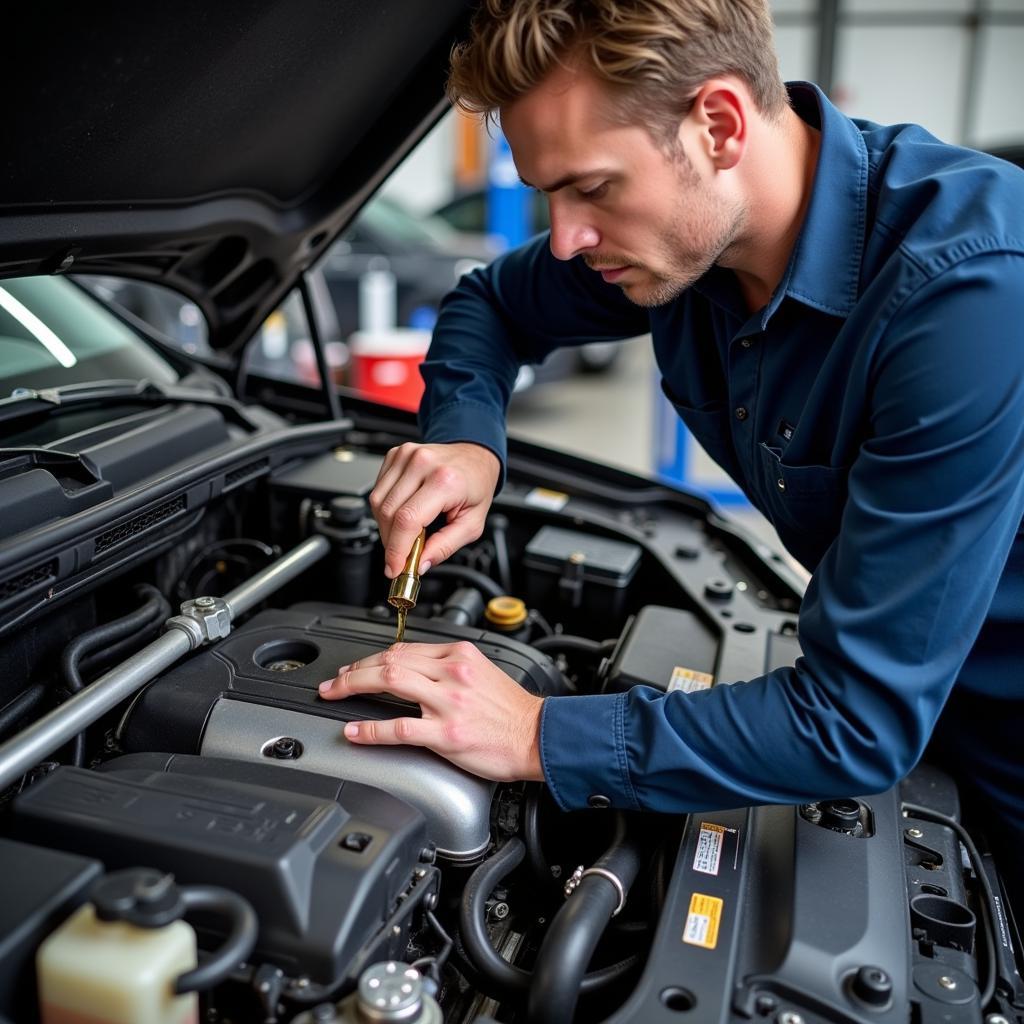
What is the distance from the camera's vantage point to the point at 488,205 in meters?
8.11

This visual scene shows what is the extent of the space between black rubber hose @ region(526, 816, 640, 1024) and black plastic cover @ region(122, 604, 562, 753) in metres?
0.28

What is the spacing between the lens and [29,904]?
852mm

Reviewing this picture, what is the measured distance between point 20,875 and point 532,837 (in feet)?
1.74

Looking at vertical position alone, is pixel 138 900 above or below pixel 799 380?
below

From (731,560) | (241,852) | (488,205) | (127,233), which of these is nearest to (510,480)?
(731,560)

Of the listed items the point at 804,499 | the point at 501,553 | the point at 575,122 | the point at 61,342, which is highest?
the point at 575,122

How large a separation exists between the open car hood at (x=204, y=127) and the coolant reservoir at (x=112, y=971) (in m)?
0.83

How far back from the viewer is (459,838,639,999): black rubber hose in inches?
39.6

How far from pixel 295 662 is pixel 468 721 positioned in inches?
14.3

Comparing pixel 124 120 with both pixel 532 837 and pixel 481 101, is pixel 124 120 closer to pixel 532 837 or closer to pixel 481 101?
pixel 481 101

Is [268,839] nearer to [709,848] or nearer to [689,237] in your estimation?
[709,848]

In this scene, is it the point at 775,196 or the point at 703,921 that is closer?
the point at 703,921

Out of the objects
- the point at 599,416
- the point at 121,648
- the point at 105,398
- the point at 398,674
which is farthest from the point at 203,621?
the point at 599,416

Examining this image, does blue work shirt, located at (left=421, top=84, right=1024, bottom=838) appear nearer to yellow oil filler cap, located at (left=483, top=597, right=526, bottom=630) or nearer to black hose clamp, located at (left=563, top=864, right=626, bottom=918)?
black hose clamp, located at (left=563, top=864, right=626, bottom=918)
